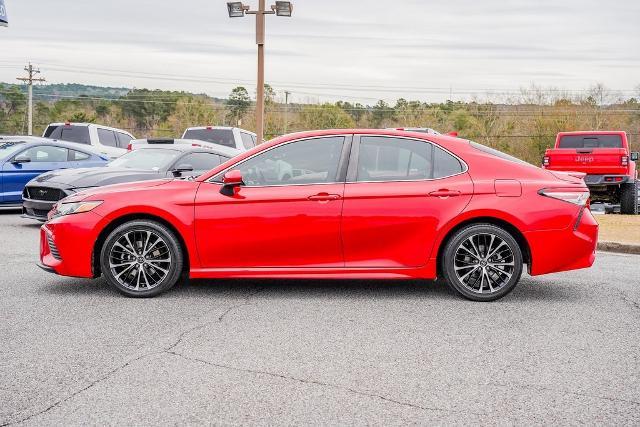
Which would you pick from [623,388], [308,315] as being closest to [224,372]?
[308,315]

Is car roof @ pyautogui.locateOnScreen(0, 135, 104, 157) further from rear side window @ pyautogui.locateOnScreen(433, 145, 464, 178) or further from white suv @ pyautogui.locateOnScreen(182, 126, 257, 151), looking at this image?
rear side window @ pyautogui.locateOnScreen(433, 145, 464, 178)

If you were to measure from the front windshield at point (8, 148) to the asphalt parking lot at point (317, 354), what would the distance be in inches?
305

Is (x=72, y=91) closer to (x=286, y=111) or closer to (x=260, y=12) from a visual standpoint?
(x=286, y=111)

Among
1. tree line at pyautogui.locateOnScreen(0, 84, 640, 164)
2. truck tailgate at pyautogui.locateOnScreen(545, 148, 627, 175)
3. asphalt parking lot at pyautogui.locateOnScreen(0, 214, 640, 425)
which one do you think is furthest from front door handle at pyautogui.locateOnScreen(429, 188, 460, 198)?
tree line at pyautogui.locateOnScreen(0, 84, 640, 164)

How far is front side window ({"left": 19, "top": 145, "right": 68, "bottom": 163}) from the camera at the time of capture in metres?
14.9

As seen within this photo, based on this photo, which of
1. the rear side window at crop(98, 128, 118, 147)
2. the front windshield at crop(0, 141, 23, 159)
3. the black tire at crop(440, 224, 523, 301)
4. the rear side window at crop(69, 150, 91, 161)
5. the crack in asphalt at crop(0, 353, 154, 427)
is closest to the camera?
the crack in asphalt at crop(0, 353, 154, 427)

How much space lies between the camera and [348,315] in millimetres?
6301

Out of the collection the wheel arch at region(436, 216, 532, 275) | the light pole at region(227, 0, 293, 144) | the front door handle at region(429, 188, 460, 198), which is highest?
the light pole at region(227, 0, 293, 144)

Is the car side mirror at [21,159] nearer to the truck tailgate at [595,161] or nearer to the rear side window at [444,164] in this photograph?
the rear side window at [444,164]

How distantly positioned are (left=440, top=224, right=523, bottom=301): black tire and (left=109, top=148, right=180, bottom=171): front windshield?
698 cm

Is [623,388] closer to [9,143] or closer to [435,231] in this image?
[435,231]

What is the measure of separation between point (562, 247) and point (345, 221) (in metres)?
1.96

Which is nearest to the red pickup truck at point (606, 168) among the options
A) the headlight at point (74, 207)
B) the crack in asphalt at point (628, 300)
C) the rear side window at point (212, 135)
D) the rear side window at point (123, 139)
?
the rear side window at point (212, 135)

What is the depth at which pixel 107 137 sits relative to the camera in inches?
868
